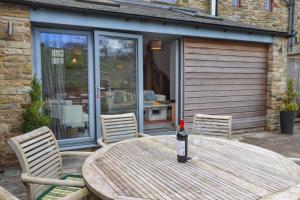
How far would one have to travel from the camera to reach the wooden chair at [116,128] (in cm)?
287

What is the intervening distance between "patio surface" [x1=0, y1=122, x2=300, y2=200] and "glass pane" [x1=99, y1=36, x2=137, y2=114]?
1164 millimetres

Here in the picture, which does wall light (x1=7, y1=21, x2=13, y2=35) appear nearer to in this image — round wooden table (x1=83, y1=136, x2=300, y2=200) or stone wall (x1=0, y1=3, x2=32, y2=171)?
stone wall (x1=0, y1=3, x2=32, y2=171)

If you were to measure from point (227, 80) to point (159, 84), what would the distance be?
2.40m

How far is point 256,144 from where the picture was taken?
5.00 metres

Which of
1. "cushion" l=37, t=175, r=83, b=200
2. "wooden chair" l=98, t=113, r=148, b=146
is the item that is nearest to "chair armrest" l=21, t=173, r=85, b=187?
"cushion" l=37, t=175, r=83, b=200

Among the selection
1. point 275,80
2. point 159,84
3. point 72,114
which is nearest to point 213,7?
point 159,84

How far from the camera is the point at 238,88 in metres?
5.96

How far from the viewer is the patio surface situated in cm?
306

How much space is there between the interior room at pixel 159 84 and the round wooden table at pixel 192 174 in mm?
3217

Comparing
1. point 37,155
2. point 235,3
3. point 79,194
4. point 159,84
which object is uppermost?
point 235,3

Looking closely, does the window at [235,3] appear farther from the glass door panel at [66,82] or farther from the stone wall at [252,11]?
the glass door panel at [66,82]

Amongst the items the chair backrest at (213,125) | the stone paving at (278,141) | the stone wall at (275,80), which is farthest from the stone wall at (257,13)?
the chair backrest at (213,125)

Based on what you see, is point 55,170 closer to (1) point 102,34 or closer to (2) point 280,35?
(1) point 102,34

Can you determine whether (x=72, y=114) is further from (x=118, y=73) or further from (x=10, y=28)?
(x=10, y=28)
